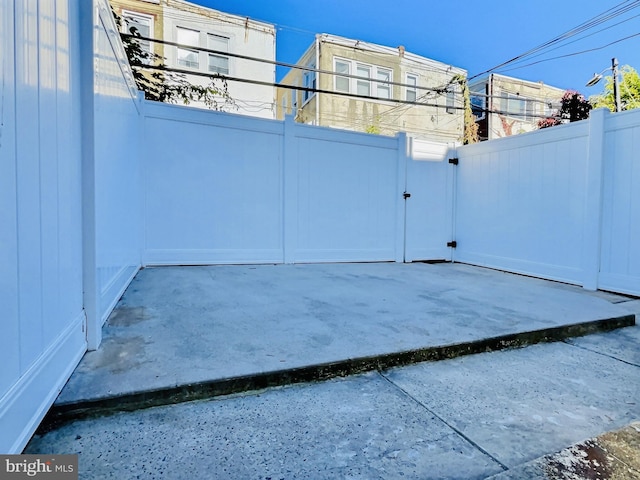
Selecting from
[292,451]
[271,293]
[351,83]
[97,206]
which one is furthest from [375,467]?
[351,83]

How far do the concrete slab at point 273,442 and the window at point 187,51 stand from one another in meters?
8.78

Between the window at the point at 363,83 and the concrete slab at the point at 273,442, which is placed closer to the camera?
the concrete slab at the point at 273,442

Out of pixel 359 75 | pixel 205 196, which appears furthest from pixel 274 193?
pixel 359 75

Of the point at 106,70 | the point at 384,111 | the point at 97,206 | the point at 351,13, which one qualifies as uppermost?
the point at 351,13

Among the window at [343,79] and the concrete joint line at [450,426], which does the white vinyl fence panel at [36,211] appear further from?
the window at [343,79]

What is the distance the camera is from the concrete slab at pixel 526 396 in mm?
1262

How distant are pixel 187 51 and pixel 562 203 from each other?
27.3 feet

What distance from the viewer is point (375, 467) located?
108 centimetres

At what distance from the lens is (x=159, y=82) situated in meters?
7.04

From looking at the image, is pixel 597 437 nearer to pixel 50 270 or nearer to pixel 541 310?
pixel 541 310

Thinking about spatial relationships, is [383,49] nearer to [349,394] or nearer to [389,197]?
[389,197]

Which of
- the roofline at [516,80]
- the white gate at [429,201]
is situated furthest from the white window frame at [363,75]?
the white gate at [429,201]

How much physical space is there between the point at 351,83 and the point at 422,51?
2487mm
